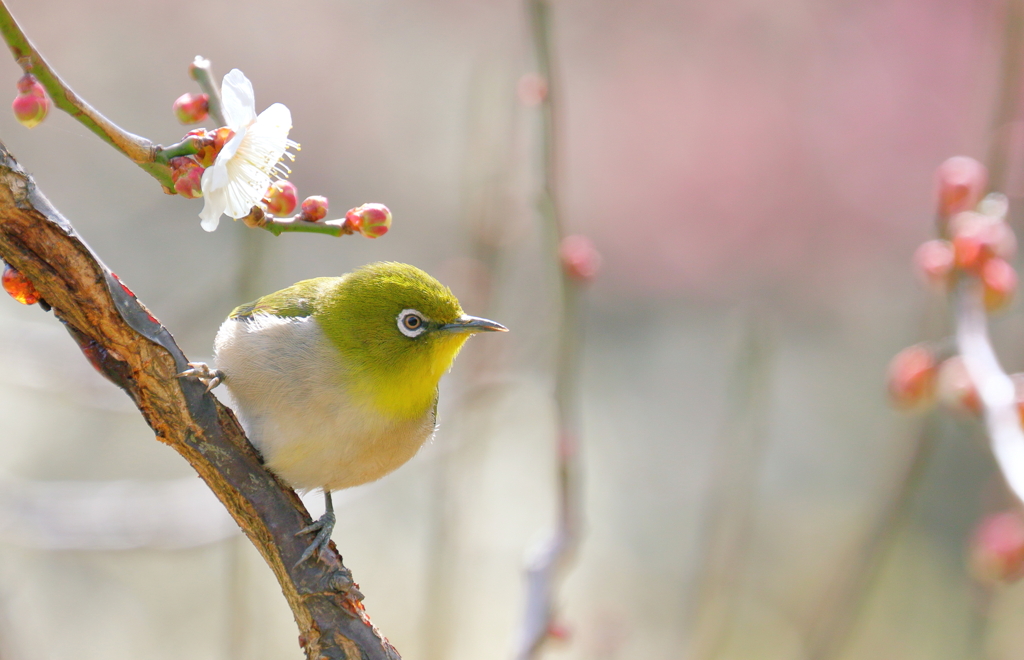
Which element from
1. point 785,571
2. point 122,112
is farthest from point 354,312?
point 122,112

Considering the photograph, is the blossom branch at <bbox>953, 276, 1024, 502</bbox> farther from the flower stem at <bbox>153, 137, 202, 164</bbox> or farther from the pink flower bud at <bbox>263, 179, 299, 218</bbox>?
the flower stem at <bbox>153, 137, 202, 164</bbox>

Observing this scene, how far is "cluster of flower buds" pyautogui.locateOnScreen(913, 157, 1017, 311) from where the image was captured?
2.60 metres

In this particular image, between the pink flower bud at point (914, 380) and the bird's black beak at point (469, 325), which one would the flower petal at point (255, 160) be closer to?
the bird's black beak at point (469, 325)

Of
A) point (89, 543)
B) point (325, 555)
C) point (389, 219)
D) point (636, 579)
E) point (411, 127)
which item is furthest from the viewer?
point (411, 127)

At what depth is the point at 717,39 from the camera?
11.5 m

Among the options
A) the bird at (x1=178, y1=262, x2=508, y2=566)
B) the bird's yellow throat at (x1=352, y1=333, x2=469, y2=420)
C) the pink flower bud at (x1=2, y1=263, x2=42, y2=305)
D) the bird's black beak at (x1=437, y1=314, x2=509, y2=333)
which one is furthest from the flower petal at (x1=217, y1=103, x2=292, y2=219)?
the bird's black beak at (x1=437, y1=314, x2=509, y2=333)

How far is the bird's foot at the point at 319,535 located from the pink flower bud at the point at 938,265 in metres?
2.01

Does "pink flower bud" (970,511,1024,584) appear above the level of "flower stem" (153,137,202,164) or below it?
below

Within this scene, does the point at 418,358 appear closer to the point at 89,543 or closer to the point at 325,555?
the point at 325,555

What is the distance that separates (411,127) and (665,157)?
11.3ft

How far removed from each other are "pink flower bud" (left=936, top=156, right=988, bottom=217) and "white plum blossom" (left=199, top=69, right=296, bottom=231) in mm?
2028

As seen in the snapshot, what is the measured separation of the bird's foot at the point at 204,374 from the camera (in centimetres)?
239

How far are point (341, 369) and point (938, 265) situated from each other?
206 cm

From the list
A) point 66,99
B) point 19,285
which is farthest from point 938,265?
point 19,285
